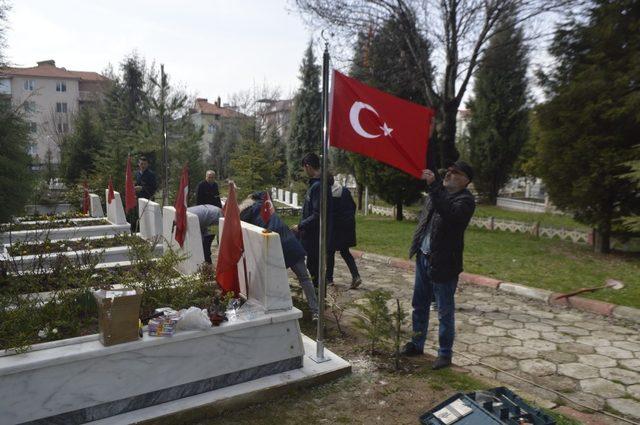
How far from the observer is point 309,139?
34.2 m

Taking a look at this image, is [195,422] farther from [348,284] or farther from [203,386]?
[348,284]

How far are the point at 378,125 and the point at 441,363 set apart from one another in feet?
7.36

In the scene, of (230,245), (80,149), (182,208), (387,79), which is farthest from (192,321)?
(80,149)

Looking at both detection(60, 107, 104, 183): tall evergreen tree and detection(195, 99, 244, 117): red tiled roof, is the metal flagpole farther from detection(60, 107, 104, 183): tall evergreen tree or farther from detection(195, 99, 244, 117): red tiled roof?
detection(195, 99, 244, 117): red tiled roof

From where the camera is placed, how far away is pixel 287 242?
→ 5.03m

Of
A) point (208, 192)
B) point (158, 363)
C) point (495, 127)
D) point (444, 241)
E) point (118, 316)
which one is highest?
point (495, 127)

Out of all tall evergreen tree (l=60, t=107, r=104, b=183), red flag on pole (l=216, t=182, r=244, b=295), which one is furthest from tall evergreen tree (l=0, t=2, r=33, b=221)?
tall evergreen tree (l=60, t=107, r=104, b=183)

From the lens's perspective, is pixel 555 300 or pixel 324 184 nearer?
pixel 324 184

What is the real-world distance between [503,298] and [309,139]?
2849cm

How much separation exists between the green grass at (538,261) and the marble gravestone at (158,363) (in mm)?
5013

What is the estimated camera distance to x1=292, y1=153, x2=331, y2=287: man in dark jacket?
566cm

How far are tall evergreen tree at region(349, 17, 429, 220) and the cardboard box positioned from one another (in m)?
14.5

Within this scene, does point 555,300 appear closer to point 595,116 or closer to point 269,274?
point 269,274

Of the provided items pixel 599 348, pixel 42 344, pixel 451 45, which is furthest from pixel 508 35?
pixel 42 344
